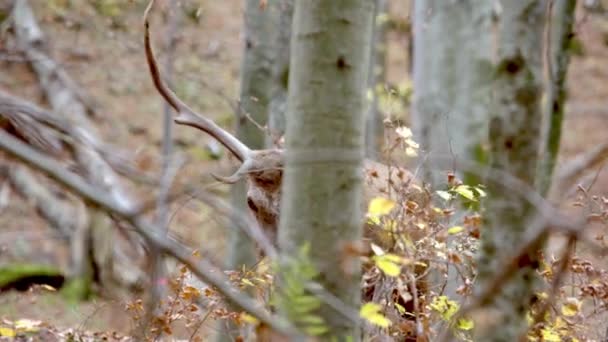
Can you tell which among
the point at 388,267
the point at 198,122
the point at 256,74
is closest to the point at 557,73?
the point at 256,74

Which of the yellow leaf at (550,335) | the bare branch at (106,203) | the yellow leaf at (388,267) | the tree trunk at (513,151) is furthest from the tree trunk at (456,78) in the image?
the bare branch at (106,203)

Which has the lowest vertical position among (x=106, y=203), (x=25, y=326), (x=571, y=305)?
(x=25, y=326)

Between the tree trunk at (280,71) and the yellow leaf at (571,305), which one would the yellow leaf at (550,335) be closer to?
the yellow leaf at (571,305)

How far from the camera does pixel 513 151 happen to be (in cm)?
472

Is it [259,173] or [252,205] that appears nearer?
[259,173]

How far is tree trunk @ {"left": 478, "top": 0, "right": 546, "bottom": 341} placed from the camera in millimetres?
3693

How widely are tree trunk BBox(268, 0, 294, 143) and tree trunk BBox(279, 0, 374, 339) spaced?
426 cm

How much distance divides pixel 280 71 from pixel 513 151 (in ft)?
11.0

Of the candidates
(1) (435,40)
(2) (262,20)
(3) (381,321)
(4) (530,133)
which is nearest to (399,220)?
(4) (530,133)

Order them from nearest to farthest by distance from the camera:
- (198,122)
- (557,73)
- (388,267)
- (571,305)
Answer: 1. (388,267)
2. (571,305)
3. (198,122)
4. (557,73)

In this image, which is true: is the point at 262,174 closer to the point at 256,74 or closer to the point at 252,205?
the point at 252,205

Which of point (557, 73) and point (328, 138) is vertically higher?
point (557, 73)

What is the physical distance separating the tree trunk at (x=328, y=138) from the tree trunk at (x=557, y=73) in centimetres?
398

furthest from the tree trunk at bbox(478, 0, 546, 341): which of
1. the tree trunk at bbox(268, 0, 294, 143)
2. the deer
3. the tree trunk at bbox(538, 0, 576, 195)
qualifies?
the tree trunk at bbox(268, 0, 294, 143)
